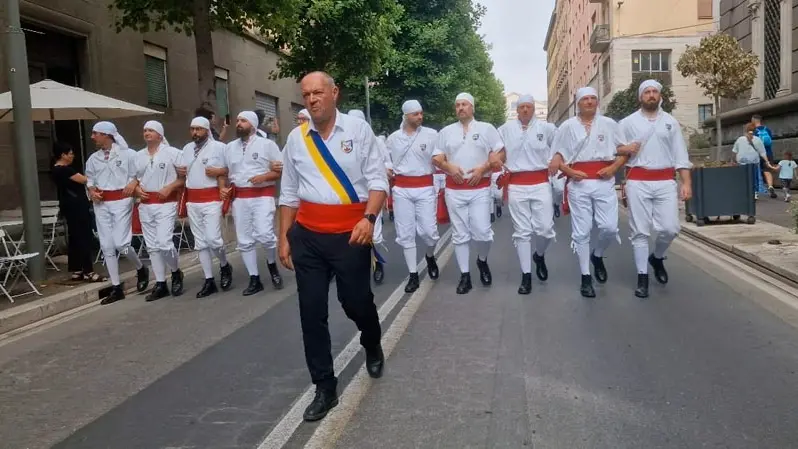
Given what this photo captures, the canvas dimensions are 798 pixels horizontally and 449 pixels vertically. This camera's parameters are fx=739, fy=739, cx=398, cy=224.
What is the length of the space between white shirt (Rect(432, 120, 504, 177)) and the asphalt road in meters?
1.38

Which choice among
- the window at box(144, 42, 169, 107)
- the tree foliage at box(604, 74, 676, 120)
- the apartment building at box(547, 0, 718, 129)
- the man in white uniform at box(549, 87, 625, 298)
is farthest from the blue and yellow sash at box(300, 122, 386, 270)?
the apartment building at box(547, 0, 718, 129)

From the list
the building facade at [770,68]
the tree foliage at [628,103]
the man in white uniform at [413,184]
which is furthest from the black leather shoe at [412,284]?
the tree foliage at [628,103]

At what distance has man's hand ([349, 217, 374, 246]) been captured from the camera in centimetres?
424

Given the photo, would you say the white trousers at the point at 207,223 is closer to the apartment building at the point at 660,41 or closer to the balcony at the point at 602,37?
the apartment building at the point at 660,41

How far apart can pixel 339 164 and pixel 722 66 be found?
1739 centimetres

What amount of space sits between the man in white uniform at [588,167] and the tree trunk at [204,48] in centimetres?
795

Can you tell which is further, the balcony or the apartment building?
the balcony

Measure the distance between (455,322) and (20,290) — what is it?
18.1 feet

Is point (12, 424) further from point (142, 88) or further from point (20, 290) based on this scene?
point (142, 88)

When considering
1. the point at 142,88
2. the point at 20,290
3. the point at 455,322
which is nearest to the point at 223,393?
the point at 455,322

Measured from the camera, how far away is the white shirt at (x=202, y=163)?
8.24m

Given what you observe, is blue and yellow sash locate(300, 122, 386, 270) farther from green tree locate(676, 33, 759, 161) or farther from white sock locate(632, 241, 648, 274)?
green tree locate(676, 33, 759, 161)

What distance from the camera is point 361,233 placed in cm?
424

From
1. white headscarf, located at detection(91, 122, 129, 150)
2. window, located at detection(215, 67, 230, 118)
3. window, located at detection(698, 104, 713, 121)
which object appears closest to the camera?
white headscarf, located at detection(91, 122, 129, 150)
